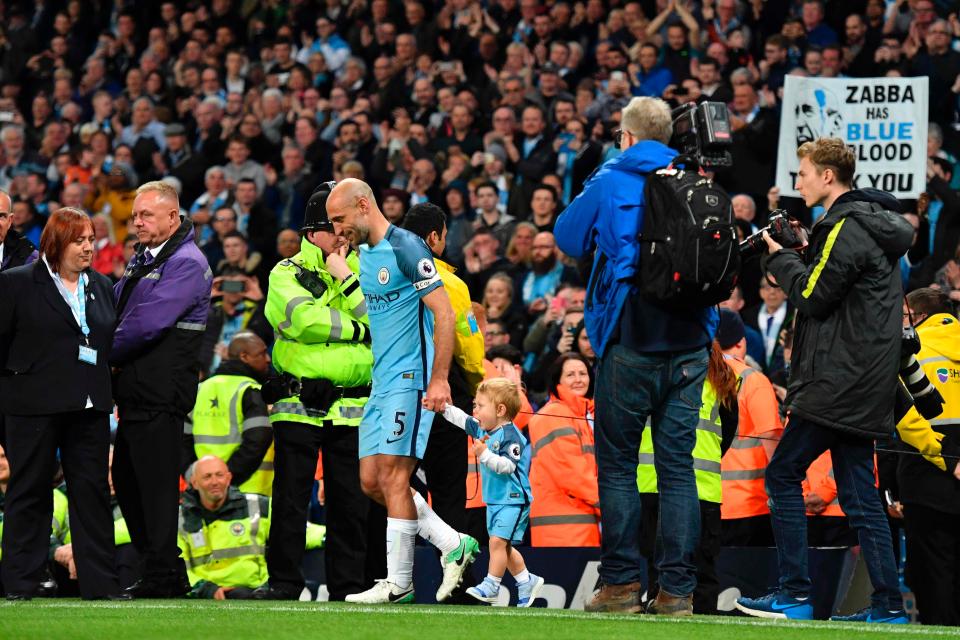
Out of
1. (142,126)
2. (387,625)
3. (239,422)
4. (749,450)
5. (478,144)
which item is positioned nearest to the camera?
(387,625)

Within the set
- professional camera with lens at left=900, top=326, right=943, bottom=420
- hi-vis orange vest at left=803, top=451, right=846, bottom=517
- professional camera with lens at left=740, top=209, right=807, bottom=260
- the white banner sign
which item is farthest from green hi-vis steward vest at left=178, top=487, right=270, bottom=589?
the white banner sign

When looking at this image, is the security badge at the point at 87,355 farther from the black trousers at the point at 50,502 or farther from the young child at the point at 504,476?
the young child at the point at 504,476

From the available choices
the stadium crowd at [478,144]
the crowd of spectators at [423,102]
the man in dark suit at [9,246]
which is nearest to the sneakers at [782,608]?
the stadium crowd at [478,144]

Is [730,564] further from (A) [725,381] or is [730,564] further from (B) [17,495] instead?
(B) [17,495]

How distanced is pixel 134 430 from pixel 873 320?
4.05 m

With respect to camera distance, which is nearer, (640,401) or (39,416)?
(640,401)

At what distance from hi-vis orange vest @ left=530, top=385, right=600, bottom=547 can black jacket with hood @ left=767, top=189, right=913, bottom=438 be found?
2677 mm

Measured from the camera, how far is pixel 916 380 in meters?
8.07

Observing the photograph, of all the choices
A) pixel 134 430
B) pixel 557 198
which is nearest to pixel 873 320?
pixel 134 430

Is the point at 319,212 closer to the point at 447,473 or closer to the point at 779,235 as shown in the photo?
the point at 447,473

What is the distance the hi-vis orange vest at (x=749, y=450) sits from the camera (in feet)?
32.7

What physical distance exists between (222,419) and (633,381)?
4626 mm

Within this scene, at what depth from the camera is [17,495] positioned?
27.2ft

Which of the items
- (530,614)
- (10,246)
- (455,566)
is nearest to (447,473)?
(455,566)
